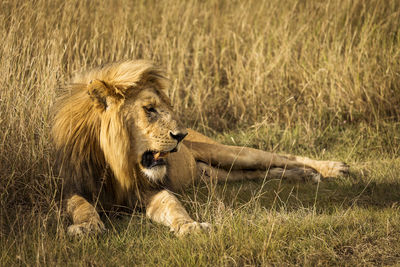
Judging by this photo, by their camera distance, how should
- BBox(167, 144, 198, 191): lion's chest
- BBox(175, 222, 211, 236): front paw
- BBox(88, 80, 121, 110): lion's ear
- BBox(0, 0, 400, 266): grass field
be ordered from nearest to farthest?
BBox(0, 0, 400, 266): grass field < BBox(175, 222, 211, 236): front paw < BBox(88, 80, 121, 110): lion's ear < BBox(167, 144, 198, 191): lion's chest

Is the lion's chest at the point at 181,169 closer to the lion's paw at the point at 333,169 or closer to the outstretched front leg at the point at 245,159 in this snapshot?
the outstretched front leg at the point at 245,159

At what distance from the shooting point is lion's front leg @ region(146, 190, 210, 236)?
3.31m

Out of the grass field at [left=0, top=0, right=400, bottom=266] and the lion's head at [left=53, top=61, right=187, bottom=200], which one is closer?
the grass field at [left=0, top=0, right=400, bottom=266]

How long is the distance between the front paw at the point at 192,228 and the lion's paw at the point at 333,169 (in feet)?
6.20

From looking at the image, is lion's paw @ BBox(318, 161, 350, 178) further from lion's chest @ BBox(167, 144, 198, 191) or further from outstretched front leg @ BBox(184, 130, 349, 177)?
lion's chest @ BBox(167, 144, 198, 191)

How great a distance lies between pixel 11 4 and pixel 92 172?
2674mm

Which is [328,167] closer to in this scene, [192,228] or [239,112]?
[239,112]

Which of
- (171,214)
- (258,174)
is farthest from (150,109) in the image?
(258,174)

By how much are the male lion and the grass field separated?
0.14m

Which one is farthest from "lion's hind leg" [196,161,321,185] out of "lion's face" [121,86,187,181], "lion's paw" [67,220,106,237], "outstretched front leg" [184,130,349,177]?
"lion's paw" [67,220,106,237]

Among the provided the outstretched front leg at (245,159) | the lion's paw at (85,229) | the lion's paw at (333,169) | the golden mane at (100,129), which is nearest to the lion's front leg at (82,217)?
the lion's paw at (85,229)

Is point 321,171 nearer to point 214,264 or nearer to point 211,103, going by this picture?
point 211,103

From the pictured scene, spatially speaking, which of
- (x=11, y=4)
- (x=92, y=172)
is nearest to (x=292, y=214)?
(x=92, y=172)

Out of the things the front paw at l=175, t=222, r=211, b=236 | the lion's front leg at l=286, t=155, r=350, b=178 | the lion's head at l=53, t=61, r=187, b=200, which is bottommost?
the lion's front leg at l=286, t=155, r=350, b=178
